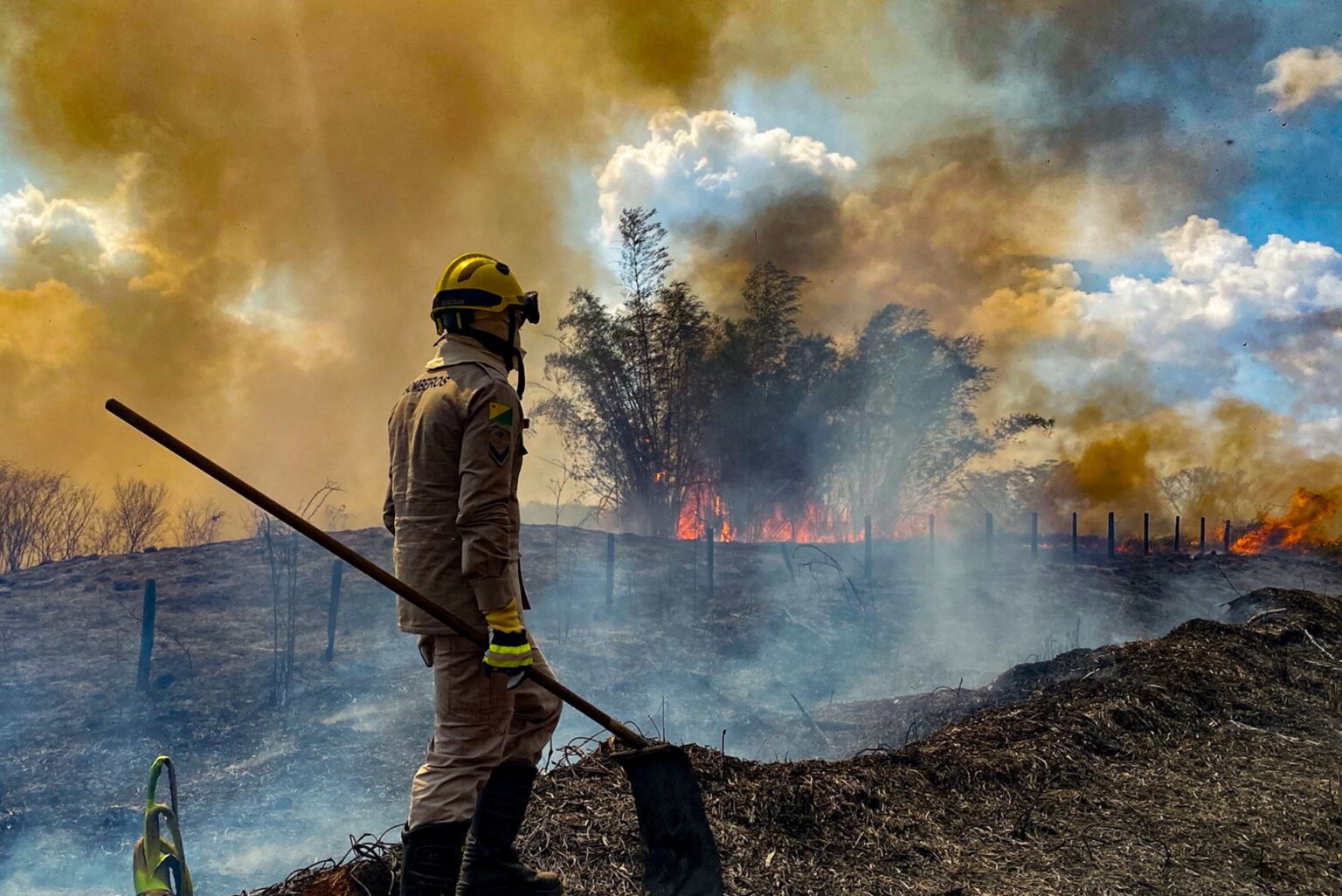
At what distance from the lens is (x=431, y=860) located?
2.77 m

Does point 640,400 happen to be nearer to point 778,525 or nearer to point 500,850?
point 778,525

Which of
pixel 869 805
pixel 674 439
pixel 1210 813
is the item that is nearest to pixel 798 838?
pixel 869 805

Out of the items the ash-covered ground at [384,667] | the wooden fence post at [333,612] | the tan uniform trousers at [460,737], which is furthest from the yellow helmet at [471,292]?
the wooden fence post at [333,612]

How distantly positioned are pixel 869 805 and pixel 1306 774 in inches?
103

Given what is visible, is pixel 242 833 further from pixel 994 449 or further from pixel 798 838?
pixel 994 449

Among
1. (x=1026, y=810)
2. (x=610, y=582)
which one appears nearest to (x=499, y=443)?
(x=1026, y=810)

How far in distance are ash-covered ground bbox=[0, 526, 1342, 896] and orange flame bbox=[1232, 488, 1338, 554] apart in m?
9.26

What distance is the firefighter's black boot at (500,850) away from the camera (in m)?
2.82

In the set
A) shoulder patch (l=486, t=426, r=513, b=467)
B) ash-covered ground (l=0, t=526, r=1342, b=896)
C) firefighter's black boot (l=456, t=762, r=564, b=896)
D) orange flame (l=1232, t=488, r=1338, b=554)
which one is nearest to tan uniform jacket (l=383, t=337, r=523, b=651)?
shoulder patch (l=486, t=426, r=513, b=467)

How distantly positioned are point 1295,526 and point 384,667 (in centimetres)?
2887

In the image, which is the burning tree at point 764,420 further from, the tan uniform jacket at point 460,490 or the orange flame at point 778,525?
the tan uniform jacket at point 460,490

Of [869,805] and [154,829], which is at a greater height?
[154,829]

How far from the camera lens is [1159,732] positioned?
17.5 ft

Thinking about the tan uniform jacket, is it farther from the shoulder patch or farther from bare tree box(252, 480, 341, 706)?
bare tree box(252, 480, 341, 706)
